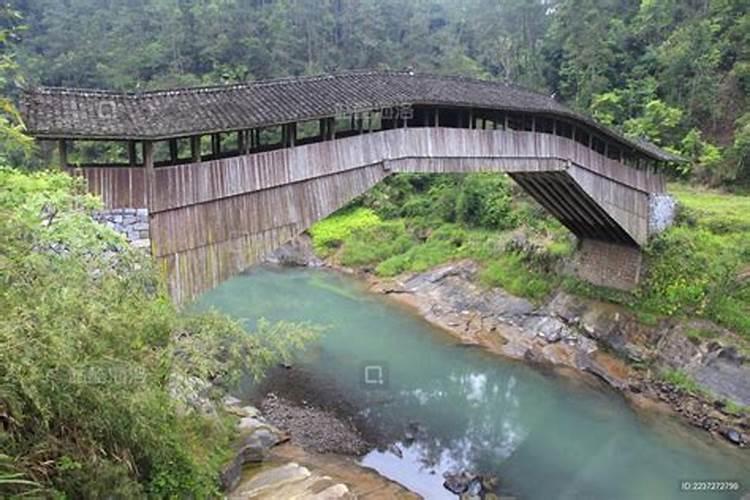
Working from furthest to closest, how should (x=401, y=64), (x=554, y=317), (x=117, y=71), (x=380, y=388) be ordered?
(x=401, y=64) → (x=117, y=71) → (x=554, y=317) → (x=380, y=388)

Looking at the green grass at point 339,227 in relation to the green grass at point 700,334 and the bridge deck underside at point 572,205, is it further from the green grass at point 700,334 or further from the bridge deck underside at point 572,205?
the green grass at point 700,334

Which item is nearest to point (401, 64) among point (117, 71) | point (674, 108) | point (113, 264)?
point (117, 71)

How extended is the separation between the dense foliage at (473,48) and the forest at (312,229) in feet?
0.41

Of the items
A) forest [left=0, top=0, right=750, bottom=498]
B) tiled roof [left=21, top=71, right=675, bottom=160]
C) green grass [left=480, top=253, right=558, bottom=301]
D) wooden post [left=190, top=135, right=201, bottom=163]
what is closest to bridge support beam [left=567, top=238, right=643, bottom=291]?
forest [left=0, top=0, right=750, bottom=498]

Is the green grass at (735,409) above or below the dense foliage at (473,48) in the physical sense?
below

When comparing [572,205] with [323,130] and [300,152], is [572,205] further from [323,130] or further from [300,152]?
[300,152]

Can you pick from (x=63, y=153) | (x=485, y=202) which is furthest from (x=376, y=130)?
(x=485, y=202)

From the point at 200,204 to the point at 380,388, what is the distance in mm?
8542

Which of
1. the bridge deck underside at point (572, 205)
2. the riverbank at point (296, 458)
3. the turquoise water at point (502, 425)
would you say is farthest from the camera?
the bridge deck underside at point (572, 205)

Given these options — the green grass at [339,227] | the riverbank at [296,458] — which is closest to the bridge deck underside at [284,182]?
the riverbank at [296,458]

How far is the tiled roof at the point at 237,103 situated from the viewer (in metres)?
9.56

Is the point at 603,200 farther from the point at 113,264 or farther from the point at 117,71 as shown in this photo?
the point at 117,71

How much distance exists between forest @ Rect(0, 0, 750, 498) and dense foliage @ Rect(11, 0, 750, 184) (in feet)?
0.41

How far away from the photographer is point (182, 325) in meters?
8.01
